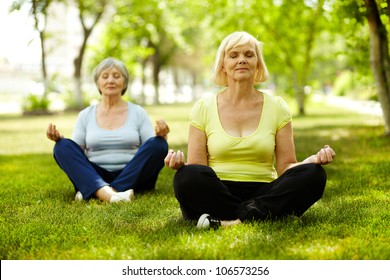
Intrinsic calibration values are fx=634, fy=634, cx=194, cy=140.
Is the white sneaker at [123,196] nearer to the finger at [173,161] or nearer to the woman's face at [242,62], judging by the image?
the finger at [173,161]

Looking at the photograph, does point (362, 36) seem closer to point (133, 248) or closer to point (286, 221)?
point (286, 221)

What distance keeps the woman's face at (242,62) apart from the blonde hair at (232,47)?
0.03 metres

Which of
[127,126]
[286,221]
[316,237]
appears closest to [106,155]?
[127,126]

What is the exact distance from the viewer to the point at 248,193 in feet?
14.5

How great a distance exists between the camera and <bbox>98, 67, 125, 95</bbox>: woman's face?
5953 millimetres

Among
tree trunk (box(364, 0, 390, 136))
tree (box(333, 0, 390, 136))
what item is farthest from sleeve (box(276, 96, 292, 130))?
tree trunk (box(364, 0, 390, 136))

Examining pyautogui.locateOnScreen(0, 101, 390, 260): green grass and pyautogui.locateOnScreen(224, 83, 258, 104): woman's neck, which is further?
pyautogui.locateOnScreen(224, 83, 258, 104): woman's neck

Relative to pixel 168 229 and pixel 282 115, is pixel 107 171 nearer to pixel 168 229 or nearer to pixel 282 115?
pixel 168 229

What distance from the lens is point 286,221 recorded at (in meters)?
4.25

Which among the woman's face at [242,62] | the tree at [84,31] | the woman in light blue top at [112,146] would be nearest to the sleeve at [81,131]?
the woman in light blue top at [112,146]

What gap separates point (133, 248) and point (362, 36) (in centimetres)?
911

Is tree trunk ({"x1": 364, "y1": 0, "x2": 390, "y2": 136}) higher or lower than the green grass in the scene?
higher

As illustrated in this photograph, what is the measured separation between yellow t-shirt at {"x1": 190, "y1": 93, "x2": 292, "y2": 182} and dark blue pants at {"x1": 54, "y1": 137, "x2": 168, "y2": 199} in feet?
4.49

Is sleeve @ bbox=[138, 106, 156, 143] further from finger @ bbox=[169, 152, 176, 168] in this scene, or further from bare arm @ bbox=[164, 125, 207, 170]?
finger @ bbox=[169, 152, 176, 168]
